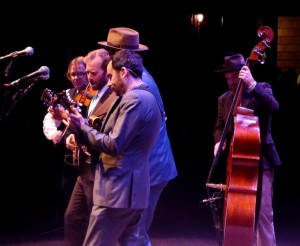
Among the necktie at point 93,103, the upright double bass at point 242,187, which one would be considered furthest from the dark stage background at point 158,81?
the upright double bass at point 242,187

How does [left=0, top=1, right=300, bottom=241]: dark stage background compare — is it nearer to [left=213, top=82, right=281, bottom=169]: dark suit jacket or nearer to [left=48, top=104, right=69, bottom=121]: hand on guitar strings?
[left=213, top=82, right=281, bottom=169]: dark suit jacket

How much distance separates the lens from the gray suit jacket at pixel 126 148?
3.61m

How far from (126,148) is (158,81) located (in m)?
5.44

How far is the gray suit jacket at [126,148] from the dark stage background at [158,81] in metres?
3.12

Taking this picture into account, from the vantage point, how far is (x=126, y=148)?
3.65m

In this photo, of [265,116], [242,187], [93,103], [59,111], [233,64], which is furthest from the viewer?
[233,64]

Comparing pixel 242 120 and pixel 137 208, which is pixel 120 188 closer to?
pixel 137 208

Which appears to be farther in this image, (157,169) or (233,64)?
(233,64)

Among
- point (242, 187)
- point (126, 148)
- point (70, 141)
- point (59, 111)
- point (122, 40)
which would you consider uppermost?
point (122, 40)

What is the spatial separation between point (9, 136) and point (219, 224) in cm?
381

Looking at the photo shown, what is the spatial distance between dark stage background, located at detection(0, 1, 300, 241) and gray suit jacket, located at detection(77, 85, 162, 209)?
3123 mm

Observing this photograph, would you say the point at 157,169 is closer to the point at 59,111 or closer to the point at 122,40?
the point at 59,111

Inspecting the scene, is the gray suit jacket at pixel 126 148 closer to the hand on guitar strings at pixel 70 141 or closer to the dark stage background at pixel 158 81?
the hand on guitar strings at pixel 70 141

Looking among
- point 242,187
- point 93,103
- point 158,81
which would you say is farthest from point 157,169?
point 158,81
